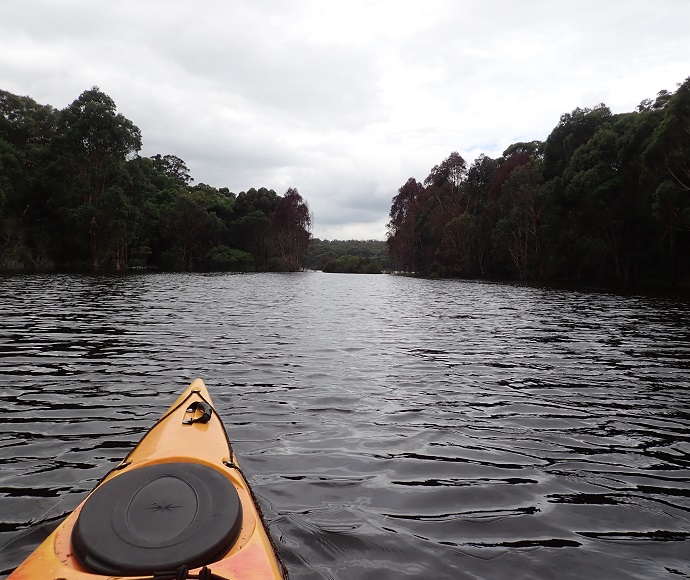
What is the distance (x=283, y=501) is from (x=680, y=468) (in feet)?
11.7

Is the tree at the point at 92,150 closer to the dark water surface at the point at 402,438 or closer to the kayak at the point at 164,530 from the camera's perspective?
the dark water surface at the point at 402,438

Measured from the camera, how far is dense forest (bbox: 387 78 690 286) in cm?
2737

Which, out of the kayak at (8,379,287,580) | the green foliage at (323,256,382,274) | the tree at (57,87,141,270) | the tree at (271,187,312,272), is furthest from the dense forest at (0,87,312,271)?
the green foliage at (323,256,382,274)

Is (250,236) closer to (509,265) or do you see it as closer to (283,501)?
(509,265)

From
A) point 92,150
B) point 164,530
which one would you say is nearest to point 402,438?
point 164,530

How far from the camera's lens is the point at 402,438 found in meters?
5.04

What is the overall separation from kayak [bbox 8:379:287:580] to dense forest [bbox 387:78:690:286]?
96.9 ft

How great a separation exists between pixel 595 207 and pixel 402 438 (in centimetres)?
3616

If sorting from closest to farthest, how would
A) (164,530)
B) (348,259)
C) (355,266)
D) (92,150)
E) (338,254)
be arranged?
(164,530) → (92,150) → (355,266) → (348,259) → (338,254)

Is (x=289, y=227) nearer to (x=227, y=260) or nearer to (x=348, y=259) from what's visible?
(x=227, y=260)

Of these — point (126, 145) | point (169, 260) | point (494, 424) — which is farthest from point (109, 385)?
point (169, 260)

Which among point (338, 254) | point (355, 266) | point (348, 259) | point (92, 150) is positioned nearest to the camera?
point (92, 150)

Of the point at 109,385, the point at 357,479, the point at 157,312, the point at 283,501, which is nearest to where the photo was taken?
the point at 283,501

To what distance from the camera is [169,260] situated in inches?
2638
